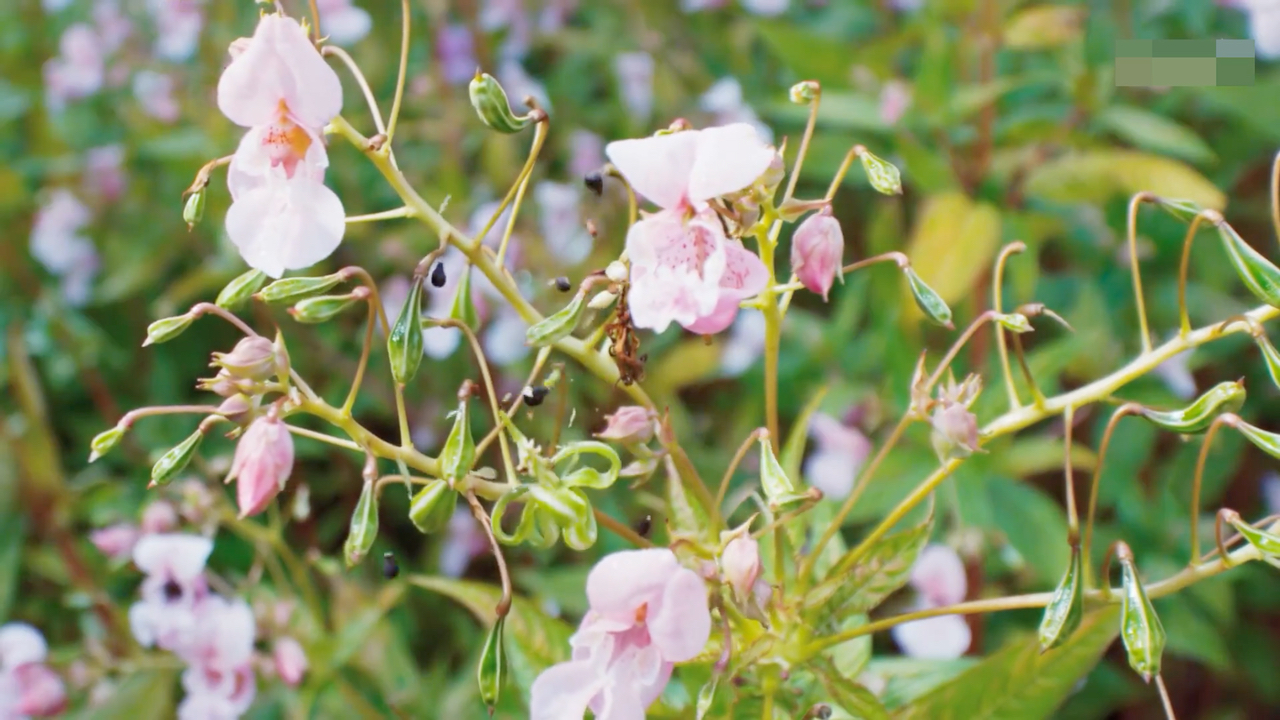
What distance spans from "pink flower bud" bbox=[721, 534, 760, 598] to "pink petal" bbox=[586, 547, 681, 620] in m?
0.04

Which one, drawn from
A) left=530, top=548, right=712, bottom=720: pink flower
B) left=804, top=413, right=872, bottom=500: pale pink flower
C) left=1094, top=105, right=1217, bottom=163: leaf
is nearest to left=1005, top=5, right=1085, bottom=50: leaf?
left=1094, top=105, right=1217, bottom=163: leaf

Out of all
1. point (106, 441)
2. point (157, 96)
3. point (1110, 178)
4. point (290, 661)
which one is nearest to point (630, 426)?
point (106, 441)

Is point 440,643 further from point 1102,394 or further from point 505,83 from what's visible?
point 1102,394

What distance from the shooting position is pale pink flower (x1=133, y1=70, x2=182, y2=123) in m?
1.55

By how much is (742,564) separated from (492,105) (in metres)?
0.24

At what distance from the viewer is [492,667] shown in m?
0.50

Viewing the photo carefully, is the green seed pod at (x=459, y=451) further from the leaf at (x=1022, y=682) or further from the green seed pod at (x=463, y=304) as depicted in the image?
the leaf at (x=1022, y=682)

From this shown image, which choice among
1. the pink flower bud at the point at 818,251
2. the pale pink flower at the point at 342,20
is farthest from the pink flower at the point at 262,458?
the pale pink flower at the point at 342,20

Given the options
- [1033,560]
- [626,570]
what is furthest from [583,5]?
[626,570]

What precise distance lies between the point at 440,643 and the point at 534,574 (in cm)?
24

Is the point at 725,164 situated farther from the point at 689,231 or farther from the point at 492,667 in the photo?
the point at 492,667

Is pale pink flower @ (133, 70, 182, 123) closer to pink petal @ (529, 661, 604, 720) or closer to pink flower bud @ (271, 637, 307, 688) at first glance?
pink flower bud @ (271, 637, 307, 688)

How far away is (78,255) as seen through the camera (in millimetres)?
1521

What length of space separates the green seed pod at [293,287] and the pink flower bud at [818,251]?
0.22 m
